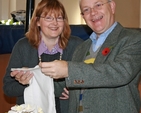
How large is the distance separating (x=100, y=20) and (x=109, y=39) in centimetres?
12

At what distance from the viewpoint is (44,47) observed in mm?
1827

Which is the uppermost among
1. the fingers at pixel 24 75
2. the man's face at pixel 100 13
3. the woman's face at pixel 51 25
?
the man's face at pixel 100 13

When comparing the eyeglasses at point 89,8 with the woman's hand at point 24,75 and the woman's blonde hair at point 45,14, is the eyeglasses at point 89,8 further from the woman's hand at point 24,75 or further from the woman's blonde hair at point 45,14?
the woman's hand at point 24,75

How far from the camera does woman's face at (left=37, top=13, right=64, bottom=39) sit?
5.80 feet

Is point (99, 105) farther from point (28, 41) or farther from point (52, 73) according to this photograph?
point (28, 41)

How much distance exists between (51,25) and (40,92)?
0.59 meters

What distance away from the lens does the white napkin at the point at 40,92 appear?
129cm

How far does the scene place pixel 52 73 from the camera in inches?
45.3

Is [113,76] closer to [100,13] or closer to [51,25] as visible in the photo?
[100,13]

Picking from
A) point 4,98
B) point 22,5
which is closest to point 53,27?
point 4,98

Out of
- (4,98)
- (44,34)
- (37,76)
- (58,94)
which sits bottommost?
(4,98)

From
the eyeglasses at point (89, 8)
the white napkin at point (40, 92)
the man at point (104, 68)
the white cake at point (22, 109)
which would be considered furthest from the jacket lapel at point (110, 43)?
the white cake at point (22, 109)

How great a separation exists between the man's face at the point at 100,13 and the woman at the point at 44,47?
1.25 feet

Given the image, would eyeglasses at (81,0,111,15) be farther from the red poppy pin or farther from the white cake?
the white cake
